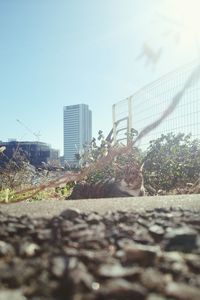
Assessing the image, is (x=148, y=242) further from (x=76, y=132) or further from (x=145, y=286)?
(x=76, y=132)

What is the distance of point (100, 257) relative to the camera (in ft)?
4.46

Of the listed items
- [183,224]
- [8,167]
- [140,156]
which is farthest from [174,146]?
[183,224]

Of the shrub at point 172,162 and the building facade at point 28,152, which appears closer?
the shrub at point 172,162

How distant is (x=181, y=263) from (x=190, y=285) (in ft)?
0.65

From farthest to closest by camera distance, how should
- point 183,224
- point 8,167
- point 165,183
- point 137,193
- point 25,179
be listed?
point 25,179 < point 8,167 < point 165,183 < point 137,193 < point 183,224

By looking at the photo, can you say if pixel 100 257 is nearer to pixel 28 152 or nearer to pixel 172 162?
pixel 172 162

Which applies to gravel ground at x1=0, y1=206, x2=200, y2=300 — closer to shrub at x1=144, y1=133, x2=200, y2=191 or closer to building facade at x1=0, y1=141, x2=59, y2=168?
shrub at x1=144, y1=133, x2=200, y2=191

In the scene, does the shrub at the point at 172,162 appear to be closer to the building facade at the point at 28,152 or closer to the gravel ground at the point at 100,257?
the building facade at the point at 28,152

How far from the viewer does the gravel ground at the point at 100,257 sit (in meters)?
1.07

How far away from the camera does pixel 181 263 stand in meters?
1.29

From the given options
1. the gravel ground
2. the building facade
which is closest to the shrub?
the building facade

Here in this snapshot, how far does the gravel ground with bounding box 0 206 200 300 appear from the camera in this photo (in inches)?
42.0

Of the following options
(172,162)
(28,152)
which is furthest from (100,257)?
(28,152)

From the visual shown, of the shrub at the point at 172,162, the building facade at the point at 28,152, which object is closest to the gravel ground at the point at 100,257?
the shrub at the point at 172,162
